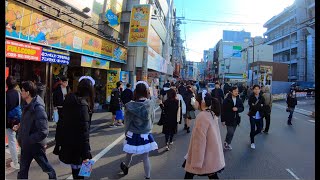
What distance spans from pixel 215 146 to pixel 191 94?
6533 mm

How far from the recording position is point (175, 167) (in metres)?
5.98

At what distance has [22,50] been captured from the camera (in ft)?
28.2

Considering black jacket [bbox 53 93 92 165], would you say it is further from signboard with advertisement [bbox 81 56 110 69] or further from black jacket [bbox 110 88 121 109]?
signboard with advertisement [bbox 81 56 110 69]

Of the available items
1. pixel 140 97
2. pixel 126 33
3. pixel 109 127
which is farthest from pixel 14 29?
pixel 126 33

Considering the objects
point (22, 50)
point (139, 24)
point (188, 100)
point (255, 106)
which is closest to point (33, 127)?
point (22, 50)

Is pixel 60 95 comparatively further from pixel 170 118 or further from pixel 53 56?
pixel 170 118

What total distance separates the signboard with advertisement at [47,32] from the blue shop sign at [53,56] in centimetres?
31

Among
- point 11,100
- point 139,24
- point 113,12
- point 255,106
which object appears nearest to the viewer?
A: point 11,100

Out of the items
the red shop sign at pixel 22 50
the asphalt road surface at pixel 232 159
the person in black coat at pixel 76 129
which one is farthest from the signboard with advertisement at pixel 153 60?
the person in black coat at pixel 76 129

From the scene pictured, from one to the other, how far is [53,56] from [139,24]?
9.12 metres

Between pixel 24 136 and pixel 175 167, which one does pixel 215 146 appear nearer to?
pixel 175 167

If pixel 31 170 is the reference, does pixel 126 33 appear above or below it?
above

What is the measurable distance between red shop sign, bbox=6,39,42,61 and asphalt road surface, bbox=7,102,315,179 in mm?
3044

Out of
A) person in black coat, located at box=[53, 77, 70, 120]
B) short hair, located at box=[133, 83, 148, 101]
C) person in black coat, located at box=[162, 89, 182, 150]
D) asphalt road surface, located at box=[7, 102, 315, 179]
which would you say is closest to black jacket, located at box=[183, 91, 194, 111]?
asphalt road surface, located at box=[7, 102, 315, 179]
